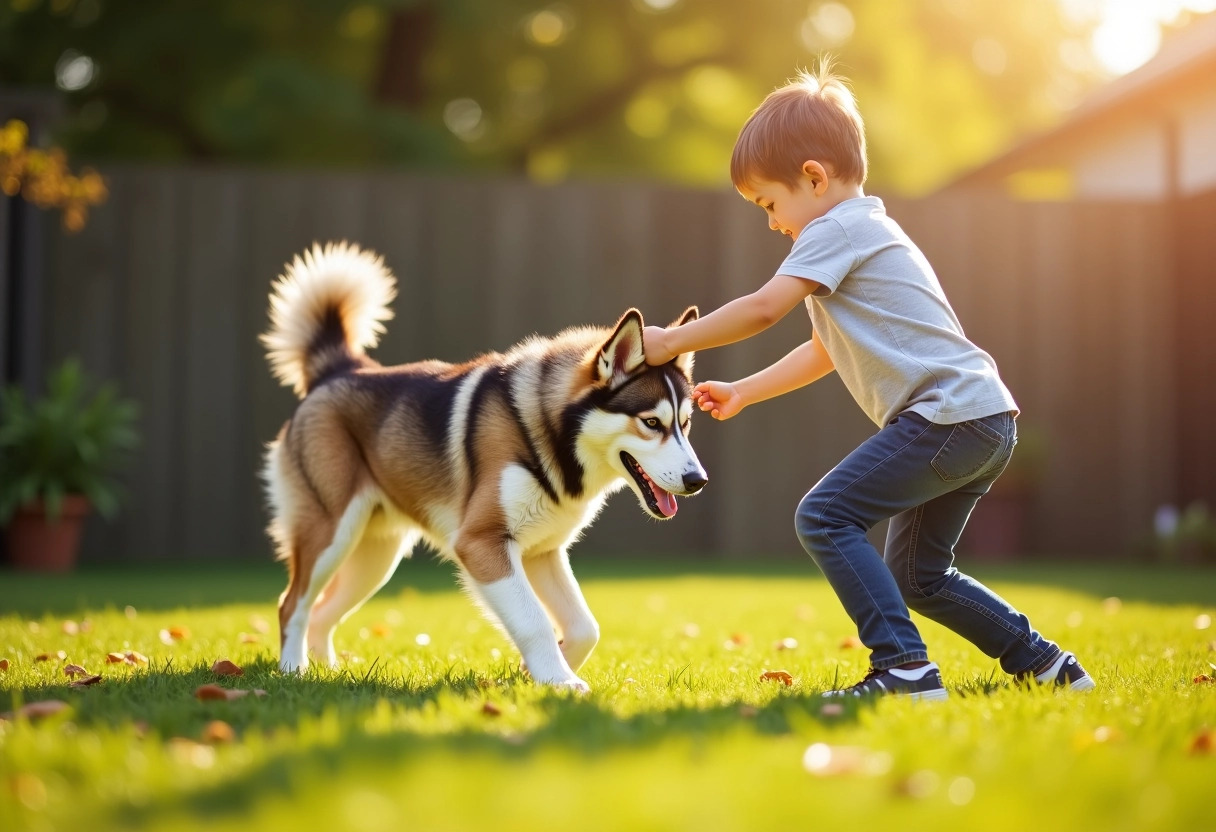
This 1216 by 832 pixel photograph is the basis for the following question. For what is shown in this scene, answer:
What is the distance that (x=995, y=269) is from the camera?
9352 millimetres

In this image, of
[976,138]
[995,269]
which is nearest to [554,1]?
[995,269]

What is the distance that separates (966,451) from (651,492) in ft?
3.10

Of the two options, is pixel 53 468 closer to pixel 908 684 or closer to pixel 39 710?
pixel 39 710

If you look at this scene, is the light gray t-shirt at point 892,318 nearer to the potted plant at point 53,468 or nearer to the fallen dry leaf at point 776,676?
the fallen dry leaf at point 776,676

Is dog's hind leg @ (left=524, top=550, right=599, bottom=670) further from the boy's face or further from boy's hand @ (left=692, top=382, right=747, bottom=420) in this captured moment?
the boy's face

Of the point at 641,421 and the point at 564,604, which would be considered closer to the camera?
the point at 641,421

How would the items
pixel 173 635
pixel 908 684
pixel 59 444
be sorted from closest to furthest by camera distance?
1. pixel 908 684
2. pixel 173 635
3. pixel 59 444

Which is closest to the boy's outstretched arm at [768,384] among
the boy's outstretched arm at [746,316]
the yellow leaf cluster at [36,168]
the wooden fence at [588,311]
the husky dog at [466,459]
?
the husky dog at [466,459]

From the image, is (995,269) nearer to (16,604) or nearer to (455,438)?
(455,438)

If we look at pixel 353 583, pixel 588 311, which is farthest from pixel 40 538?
pixel 353 583

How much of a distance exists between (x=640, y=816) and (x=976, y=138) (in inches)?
795

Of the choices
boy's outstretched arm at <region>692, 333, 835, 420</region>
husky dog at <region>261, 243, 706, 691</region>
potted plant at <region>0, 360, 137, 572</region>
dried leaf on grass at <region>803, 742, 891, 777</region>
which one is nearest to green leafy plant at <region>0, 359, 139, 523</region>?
potted plant at <region>0, 360, 137, 572</region>

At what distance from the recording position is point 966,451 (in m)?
3.21

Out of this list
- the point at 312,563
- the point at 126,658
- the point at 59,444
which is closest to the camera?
the point at 126,658
